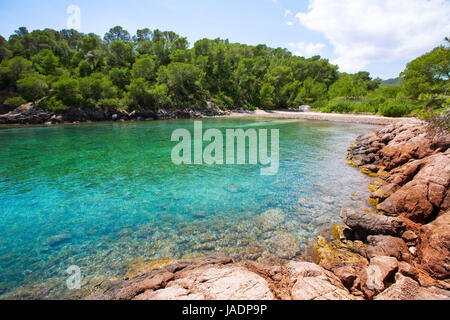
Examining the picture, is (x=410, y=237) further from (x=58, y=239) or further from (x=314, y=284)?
(x=58, y=239)

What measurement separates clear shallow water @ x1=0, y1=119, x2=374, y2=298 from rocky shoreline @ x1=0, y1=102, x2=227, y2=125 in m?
40.7

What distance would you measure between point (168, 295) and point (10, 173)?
1764cm

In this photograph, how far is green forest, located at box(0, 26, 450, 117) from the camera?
1918 inches

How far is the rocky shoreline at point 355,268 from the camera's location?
412cm

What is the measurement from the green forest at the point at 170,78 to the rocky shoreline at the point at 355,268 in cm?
3935

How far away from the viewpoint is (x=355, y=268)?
5238 mm

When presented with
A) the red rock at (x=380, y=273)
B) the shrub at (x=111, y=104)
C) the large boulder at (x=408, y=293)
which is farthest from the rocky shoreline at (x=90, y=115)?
the large boulder at (x=408, y=293)

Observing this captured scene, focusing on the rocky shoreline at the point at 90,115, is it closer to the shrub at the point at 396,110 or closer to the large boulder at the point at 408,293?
the shrub at the point at 396,110

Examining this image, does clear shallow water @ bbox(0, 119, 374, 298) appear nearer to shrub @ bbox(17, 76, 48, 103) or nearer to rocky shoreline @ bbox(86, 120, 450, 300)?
rocky shoreline @ bbox(86, 120, 450, 300)

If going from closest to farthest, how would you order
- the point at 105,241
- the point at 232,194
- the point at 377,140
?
1. the point at 105,241
2. the point at 232,194
3. the point at 377,140

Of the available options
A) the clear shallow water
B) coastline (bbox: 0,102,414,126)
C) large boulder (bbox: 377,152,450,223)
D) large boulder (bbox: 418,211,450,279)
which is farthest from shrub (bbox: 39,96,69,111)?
large boulder (bbox: 418,211,450,279)
